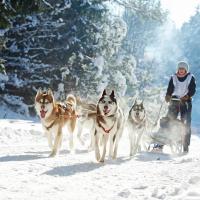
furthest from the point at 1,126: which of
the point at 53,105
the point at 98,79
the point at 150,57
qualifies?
the point at 150,57

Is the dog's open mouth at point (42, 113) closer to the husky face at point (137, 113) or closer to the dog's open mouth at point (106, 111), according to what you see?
the dog's open mouth at point (106, 111)

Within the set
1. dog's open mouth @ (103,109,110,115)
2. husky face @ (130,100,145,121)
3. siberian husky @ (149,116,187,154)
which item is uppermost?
husky face @ (130,100,145,121)

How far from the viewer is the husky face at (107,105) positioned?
920 centimetres

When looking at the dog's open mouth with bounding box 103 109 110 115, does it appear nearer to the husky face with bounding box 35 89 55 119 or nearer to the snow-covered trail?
the snow-covered trail

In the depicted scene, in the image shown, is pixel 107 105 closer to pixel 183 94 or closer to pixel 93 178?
pixel 93 178

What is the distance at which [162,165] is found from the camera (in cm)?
880

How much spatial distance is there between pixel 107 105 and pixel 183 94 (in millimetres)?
3428

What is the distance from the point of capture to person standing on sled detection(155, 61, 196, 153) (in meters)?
11.9

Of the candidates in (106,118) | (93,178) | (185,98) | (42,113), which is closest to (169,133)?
(185,98)

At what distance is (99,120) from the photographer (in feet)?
30.2

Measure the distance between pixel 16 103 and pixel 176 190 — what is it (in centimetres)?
1814

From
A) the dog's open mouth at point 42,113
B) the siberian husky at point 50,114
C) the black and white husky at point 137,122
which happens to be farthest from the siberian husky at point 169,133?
the dog's open mouth at point 42,113

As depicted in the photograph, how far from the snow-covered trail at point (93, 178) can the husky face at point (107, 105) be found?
92 centimetres

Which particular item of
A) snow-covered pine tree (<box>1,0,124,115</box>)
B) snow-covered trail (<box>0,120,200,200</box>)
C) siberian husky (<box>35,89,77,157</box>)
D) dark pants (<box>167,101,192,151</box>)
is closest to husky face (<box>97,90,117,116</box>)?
snow-covered trail (<box>0,120,200,200</box>)
